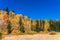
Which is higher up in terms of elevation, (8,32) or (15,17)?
(15,17)

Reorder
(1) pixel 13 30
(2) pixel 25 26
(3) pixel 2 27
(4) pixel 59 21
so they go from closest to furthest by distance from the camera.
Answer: (3) pixel 2 27
(1) pixel 13 30
(2) pixel 25 26
(4) pixel 59 21

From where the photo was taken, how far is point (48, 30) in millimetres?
22109

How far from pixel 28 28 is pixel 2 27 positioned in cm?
391

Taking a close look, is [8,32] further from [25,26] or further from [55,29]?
[55,29]

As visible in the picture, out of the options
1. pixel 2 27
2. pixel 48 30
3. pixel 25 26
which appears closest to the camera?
pixel 2 27

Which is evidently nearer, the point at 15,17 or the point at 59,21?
the point at 15,17

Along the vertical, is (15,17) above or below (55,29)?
above

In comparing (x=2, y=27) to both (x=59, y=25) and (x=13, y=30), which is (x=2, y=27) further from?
(x=59, y=25)

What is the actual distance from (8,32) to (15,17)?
2206mm

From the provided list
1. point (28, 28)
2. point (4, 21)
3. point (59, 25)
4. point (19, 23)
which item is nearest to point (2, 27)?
point (4, 21)

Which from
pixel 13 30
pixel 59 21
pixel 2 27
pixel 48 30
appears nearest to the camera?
pixel 2 27

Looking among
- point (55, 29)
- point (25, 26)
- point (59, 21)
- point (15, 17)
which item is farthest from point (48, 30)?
point (15, 17)

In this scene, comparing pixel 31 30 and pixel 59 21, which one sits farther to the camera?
pixel 59 21

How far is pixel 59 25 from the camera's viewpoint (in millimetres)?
23312
